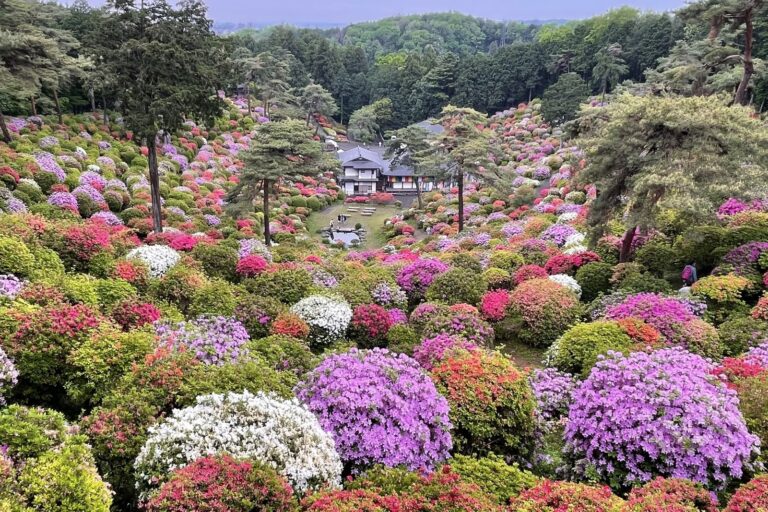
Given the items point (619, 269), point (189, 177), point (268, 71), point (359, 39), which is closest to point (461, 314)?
point (619, 269)

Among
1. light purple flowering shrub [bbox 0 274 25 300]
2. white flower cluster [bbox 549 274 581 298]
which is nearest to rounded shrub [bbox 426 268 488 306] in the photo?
white flower cluster [bbox 549 274 581 298]

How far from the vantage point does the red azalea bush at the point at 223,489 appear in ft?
15.8

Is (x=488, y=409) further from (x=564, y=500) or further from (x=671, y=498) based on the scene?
(x=671, y=498)

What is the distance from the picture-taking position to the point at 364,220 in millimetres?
A: 41344

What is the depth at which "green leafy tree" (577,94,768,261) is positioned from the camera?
40.0 ft

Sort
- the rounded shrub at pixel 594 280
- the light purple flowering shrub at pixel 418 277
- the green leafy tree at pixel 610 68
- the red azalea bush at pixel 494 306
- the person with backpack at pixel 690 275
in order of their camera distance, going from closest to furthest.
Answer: the red azalea bush at pixel 494 306
the person with backpack at pixel 690 275
the rounded shrub at pixel 594 280
the light purple flowering shrub at pixel 418 277
the green leafy tree at pixel 610 68

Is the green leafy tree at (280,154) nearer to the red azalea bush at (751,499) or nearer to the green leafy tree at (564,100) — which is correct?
the red azalea bush at (751,499)

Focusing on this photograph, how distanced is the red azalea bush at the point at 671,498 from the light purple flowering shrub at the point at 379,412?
2.19 meters

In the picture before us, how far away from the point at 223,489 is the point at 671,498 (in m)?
4.43

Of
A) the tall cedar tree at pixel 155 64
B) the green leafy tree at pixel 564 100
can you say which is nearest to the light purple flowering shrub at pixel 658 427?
the tall cedar tree at pixel 155 64

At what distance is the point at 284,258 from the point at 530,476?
14072 millimetres

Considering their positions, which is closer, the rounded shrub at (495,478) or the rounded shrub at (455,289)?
the rounded shrub at (495,478)

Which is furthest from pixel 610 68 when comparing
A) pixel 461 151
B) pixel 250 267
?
pixel 250 267

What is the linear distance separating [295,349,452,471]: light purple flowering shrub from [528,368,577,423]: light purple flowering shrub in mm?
2456
